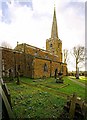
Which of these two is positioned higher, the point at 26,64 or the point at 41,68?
the point at 26,64

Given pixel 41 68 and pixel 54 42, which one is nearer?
pixel 41 68

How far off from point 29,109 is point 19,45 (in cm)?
2414

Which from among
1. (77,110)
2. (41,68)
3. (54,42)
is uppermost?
(54,42)

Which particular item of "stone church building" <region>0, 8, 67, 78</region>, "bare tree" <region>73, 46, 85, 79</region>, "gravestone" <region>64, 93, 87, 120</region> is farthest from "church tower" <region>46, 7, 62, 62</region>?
"gravestone" <region>64, 93, 87, 120</region>

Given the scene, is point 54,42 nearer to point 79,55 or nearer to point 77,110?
point 79,55

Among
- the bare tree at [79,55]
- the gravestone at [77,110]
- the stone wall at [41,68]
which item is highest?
the bare tree at [79,55]

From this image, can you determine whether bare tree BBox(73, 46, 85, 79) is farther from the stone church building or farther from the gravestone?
the gravestone

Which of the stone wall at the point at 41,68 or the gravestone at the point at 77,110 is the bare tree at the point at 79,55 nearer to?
the stone wall at the point at 41,68

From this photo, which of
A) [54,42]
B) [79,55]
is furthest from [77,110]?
[79,55]

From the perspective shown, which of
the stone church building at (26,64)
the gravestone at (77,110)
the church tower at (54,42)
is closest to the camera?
the gravestone at (77,110)

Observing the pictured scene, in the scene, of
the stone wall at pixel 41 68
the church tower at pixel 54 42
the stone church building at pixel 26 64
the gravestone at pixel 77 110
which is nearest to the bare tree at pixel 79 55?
the church tower at pixel 54 42

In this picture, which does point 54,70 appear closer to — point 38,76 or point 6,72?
point 38,76

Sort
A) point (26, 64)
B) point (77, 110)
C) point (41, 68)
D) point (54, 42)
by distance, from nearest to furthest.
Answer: point (77, 110) → point (26, 64) → point (41, 68) → point (54, 42)

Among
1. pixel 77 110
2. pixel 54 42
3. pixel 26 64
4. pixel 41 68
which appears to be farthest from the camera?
pixel 54 42
